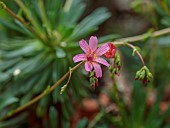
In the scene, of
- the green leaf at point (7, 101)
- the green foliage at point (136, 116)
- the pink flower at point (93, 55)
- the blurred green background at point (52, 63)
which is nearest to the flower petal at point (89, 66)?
the pink flower at point (93, 55)

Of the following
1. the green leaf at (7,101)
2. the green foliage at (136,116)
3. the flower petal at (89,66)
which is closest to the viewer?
the flower petal at (89,66)

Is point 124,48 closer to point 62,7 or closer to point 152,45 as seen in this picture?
point 152,45

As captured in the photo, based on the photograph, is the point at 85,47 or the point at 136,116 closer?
the point at 85,47

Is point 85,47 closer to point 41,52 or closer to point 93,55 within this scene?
point 93,55

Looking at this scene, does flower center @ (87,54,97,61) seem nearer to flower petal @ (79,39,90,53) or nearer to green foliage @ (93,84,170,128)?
flower petal @ (79,39,90,53)

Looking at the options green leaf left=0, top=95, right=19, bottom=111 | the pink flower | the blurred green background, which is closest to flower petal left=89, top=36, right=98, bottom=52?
the pink flower

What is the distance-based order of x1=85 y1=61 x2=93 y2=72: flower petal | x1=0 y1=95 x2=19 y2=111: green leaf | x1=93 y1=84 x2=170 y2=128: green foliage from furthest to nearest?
x1=93 y1=84 x2=170 y2=128: green foliage < x1=0 y1=95 x2=19 y2=111: green leaf < x1=85 y1=61 x2=93 y2=72: flower petal

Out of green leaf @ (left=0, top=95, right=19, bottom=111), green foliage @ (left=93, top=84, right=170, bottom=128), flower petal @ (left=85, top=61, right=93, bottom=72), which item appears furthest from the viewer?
green foliage @ (left=93, top=84, right=170, bottom=128)

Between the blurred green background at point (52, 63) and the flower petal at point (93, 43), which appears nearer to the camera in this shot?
the flower petal at point (93, 43)

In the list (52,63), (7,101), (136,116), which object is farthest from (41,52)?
(136,116)

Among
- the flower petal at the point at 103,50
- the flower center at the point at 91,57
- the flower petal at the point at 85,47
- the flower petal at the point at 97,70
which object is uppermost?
the flower petal at the point at 85,47

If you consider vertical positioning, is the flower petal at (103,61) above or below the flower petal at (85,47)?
below

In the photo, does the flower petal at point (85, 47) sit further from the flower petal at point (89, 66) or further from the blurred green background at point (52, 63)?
the blurred green background at point (52, 63)
